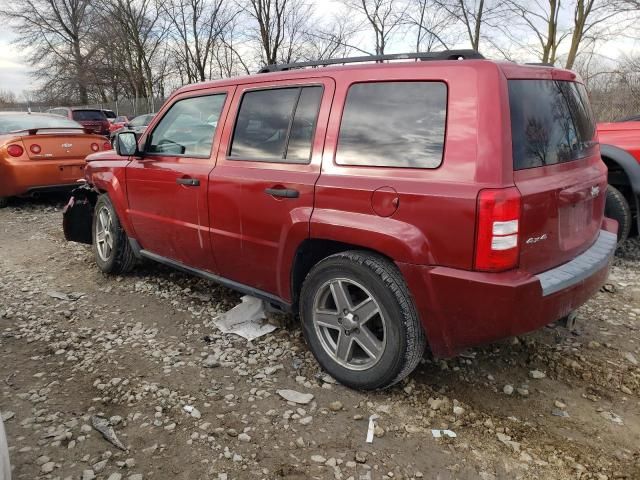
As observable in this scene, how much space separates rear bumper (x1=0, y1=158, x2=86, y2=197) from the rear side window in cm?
631

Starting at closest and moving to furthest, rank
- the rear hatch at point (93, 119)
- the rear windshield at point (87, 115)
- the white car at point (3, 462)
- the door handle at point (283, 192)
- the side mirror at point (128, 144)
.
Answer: the white car at point (3, 462) → the door handle at point (283, 192) → the side mirror at point (128, 144) → the rear hatch at point (93, 119) → the rear windshield at point (87, 115)

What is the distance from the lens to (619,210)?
479 centimetres

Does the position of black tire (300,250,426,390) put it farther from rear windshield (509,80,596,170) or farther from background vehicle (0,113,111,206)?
background vehicle (0,113,111,206)

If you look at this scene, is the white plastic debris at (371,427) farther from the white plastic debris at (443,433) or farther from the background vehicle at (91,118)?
the background vehicle at (91,118)

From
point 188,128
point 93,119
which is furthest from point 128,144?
point 93,119

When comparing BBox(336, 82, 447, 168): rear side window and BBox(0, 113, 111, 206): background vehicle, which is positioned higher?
BBox(336, 82, 447, 168): rear side window

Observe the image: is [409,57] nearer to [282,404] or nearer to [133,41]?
[282,404]

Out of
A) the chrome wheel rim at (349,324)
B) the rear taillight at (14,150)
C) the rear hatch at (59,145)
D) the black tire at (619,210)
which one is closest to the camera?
the chrome wheel rim at (349,324)

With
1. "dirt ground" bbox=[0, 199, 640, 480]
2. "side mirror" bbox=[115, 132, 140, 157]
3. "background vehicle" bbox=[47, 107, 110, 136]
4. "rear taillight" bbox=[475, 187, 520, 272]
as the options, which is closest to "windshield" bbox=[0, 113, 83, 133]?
"side mirror" bbox=[115, 132, 140, 157]

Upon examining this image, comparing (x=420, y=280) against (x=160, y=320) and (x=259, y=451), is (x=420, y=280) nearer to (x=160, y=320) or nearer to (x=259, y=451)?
(x=259, y=451)

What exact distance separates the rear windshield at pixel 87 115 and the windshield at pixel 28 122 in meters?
12.0

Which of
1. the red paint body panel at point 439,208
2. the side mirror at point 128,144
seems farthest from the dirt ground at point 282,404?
the side mirror at point 128,144

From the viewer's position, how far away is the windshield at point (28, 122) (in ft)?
26.7

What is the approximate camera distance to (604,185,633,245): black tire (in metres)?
4.78
